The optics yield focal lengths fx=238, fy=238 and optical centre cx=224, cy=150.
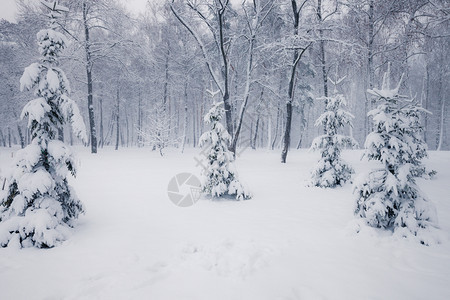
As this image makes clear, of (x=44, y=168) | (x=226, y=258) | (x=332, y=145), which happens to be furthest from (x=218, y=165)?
(x=332, y=145)

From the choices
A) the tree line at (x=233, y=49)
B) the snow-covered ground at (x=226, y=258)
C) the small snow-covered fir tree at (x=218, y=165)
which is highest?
the tree line at (x=233, y=49)

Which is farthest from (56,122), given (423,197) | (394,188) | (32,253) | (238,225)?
(423,197)

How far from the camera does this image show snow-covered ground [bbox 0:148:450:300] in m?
3.67

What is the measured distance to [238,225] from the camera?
6273 mm

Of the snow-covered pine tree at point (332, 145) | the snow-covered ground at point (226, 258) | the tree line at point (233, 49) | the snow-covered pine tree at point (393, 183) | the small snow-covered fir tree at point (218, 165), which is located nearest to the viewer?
the snow-covered ground at point (226, 258)

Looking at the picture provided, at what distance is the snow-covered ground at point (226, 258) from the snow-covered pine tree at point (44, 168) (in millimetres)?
370

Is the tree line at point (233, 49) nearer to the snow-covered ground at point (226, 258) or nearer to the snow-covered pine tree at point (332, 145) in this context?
the snow-covered pine tree at point (332, 145)

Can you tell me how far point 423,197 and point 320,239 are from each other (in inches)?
94.5

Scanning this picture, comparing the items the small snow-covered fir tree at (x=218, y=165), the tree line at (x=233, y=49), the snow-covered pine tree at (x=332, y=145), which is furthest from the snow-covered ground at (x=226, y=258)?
the tree line at (x=233, y=49)

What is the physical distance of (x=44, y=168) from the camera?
16.9 ft

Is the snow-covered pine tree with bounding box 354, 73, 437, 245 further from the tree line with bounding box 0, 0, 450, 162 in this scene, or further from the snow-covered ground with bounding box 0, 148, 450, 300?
the tree line with bounding box 0, 0, 450, 162

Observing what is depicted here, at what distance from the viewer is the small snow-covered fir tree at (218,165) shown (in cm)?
832

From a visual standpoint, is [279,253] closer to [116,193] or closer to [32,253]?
[32,253]

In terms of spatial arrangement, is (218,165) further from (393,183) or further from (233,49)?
(233,49)
